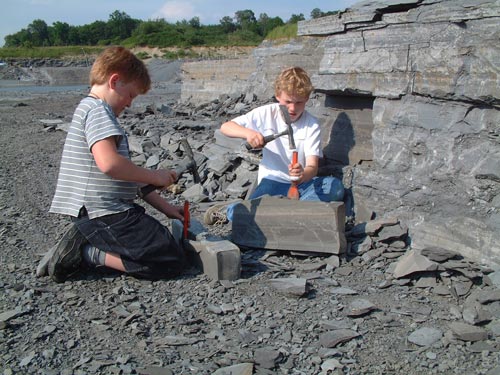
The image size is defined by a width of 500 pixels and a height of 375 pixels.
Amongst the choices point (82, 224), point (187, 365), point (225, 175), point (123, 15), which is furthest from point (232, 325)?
point (123, 15)

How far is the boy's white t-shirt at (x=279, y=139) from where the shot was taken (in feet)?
14.0

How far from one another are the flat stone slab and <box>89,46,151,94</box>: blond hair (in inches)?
49.4

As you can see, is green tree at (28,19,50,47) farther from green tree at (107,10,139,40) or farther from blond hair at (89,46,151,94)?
blond hair at (89,46,151,94)

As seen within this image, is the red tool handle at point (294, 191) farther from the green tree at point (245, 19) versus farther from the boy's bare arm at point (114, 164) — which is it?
the green tree at point (245, 19)

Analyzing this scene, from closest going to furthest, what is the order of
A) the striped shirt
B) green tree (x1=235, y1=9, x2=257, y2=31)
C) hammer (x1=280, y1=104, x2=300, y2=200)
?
the striped shirt, hammer (x1=280, y1=104, x2=300, y2=200), green tree (x1=235, y1=9, x2=257, y2=31)

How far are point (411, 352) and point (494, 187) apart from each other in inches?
55.7

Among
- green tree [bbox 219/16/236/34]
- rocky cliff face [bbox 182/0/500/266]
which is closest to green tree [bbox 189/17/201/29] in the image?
green tree [bbox 219/16/236/34]

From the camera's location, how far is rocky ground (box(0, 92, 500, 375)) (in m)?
2.47

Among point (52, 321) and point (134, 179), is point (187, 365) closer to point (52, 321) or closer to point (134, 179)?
point (52, 321)

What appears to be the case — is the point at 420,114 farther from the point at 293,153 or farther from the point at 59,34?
the point at 59,34

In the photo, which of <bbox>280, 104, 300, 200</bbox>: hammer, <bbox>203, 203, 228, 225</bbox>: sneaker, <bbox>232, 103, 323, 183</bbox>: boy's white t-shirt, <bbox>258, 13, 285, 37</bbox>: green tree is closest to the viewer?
<bbox>280, 104, 300, 200</bbox>: hammer

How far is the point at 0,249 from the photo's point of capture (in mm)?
3928

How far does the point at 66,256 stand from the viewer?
10.8 ft

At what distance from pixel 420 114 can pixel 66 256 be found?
2.68 meters
